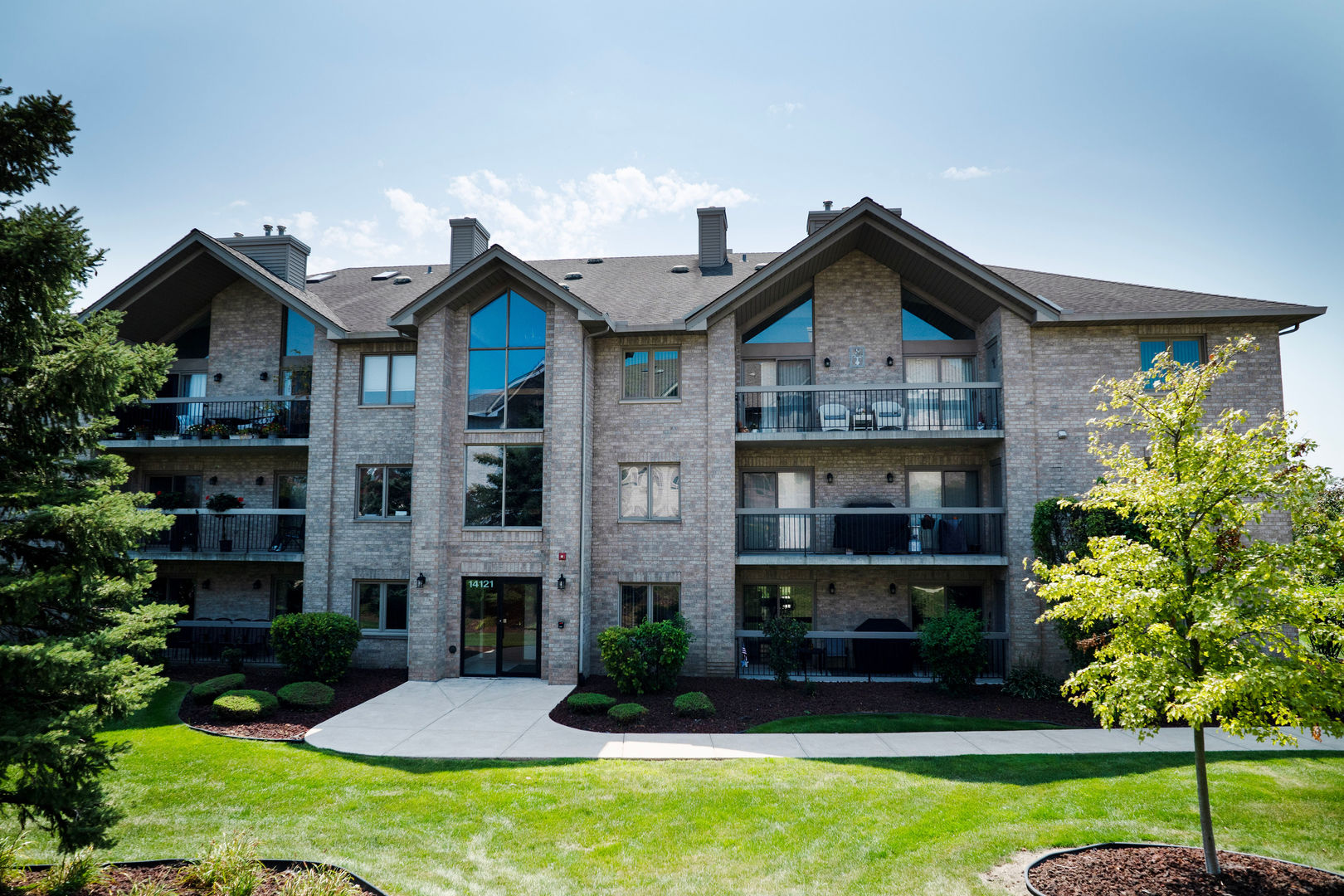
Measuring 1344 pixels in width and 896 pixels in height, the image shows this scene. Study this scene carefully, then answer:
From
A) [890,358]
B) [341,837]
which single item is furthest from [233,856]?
[890,358]

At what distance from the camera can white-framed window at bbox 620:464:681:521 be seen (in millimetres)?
16891

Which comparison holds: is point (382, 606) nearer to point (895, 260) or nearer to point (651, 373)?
point (651, 373)

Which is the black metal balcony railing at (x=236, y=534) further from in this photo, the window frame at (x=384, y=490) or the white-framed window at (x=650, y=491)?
the white-framed window at (x=650, y=491)

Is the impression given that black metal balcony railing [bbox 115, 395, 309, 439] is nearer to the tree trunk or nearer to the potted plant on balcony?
the potted plant on balcony

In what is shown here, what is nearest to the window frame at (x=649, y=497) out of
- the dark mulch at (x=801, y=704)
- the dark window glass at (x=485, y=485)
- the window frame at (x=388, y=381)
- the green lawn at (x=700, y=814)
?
the dark window glass at (x=485, y=485)

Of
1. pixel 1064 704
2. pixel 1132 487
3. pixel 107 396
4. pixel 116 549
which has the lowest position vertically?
pixel 1064 704

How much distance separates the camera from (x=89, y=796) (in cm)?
586

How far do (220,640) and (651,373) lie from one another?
12664mm

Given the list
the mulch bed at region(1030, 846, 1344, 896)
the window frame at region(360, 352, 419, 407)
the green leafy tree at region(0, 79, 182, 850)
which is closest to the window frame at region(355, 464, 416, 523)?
the window frame at region(360, 352, 419, 407)

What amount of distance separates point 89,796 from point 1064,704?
15237mm

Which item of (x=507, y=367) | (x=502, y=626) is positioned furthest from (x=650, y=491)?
(x=502, y=626)

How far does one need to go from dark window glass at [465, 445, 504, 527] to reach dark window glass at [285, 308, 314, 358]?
6.01 meters

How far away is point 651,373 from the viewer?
17.2 meters

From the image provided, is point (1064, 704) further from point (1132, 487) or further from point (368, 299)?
point (368, 299)
